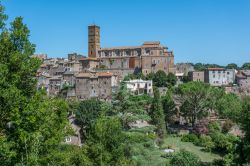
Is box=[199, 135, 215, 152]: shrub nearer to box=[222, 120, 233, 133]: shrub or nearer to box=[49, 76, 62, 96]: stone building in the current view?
box=[222, 120, 233, 133]: shrub

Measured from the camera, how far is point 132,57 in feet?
279

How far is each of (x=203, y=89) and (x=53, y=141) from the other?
38.5 meters

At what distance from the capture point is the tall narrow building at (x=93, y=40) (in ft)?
309

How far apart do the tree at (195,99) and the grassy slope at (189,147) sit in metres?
5.66

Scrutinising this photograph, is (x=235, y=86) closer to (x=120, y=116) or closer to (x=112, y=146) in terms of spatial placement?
(x=120, y=116)

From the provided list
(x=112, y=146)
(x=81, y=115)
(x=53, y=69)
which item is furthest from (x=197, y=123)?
(x=53, y=69)

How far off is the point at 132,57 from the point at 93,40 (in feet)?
52.5

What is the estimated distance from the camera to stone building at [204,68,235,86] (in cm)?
7700

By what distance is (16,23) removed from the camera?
32.9ft

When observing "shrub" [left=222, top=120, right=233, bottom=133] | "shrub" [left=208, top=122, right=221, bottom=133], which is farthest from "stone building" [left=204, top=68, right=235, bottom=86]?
"shrub" [left=222, top=120, right=233, bottom=133]

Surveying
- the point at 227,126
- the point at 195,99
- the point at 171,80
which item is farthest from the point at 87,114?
the point at 171,80

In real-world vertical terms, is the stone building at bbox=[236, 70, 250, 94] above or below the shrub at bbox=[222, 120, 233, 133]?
above

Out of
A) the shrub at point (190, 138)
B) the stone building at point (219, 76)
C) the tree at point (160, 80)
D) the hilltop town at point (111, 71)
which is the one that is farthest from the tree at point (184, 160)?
the stone building at point (219, 76)

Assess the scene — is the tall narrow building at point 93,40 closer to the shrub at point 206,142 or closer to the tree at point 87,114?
the tree at point 87,114
